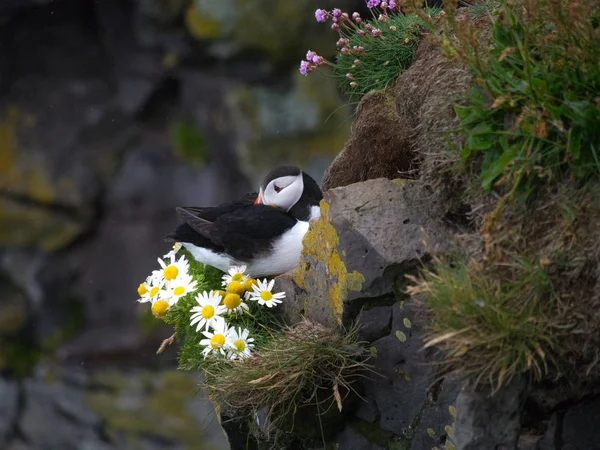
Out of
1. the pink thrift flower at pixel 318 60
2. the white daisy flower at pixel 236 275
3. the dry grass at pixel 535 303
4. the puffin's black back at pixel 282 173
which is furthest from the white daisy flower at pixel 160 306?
the dry grass at pixel 535 303

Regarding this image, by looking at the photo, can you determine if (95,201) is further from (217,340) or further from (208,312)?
(217,340)

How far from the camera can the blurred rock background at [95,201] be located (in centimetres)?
838

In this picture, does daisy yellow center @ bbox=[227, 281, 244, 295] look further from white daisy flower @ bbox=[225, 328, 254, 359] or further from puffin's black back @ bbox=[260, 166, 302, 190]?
puffin's black back @ bbox=[260, 166, 302, 190]

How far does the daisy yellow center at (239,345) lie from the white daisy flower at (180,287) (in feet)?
1.21

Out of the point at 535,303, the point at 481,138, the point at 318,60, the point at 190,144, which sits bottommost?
the point at 190,144

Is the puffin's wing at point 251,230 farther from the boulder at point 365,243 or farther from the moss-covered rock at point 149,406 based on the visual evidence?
the moss-covered rock at point 149,406

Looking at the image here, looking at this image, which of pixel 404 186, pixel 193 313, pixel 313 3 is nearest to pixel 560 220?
pixel 404 186

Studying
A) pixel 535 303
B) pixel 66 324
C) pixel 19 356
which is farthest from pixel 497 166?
pixel 19 356

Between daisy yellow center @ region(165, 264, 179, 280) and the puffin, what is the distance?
0.38ft

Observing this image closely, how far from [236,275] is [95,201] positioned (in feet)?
19.6

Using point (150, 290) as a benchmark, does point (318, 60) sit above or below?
above

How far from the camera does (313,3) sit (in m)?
7.33

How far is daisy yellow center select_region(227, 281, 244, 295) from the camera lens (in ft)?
9.78

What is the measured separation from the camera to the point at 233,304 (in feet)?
9.54
